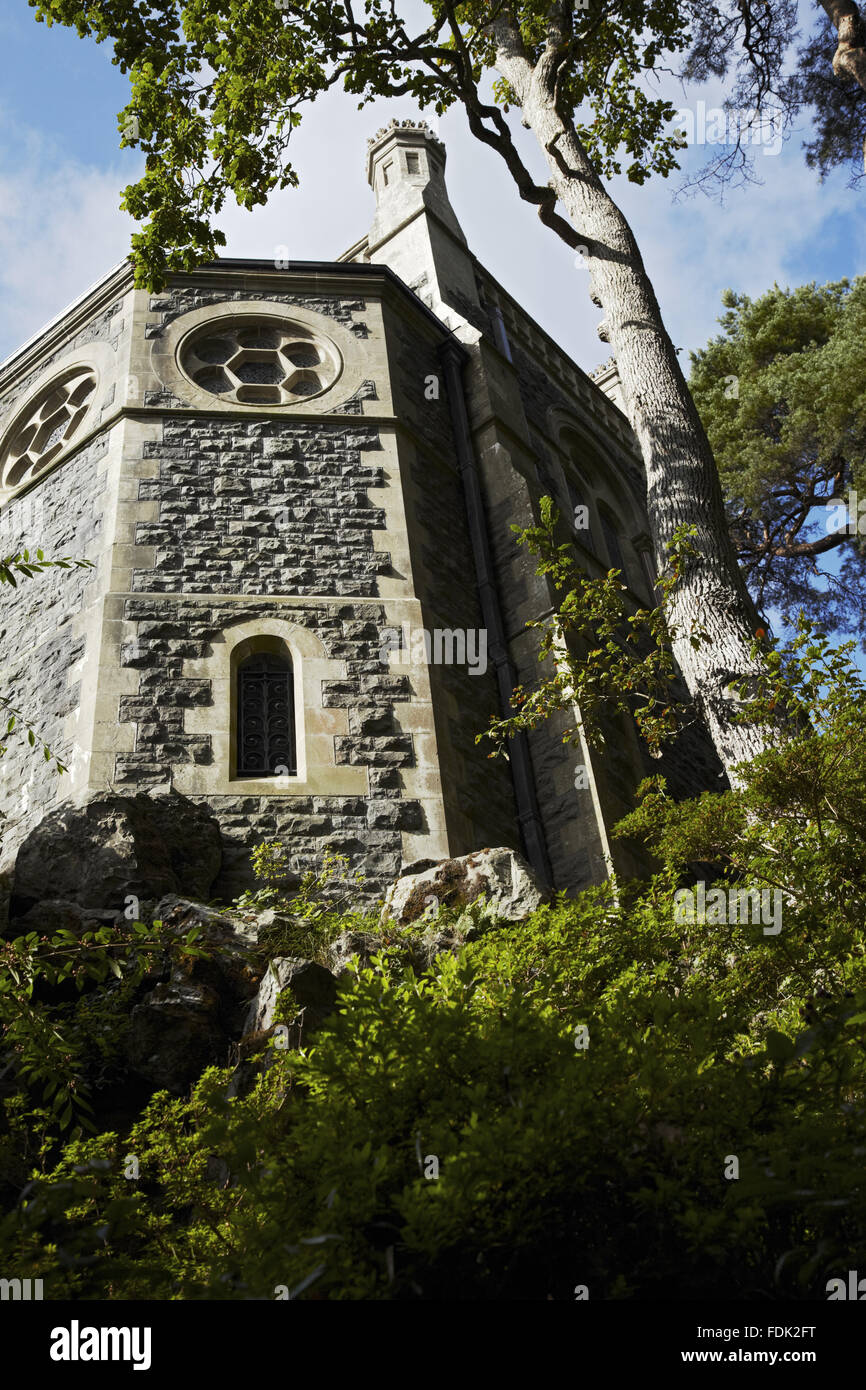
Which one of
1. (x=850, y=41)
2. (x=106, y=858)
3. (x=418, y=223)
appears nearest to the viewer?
(x=106, y=858)

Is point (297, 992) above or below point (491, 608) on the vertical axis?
below

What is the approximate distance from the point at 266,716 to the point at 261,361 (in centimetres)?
444

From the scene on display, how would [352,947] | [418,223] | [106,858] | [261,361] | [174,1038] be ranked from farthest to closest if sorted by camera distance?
[418,223] → [261,361] → [106,858] → [352,947] → [174,1038]

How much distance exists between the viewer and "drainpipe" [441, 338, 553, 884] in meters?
9.78

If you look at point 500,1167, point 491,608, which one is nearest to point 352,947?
point 500,1167

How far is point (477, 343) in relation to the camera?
13305 millimetres

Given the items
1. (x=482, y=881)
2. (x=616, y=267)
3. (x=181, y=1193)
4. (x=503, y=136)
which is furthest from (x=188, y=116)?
(x=181, y=1193)

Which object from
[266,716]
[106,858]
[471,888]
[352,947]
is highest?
[266,716]

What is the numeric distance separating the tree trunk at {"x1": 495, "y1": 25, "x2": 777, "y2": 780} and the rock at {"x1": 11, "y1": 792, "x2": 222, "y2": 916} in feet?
11.2

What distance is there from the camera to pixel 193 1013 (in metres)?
5.68

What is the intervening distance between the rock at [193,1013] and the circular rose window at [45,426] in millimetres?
7300

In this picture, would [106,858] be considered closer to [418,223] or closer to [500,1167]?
[500,1167]

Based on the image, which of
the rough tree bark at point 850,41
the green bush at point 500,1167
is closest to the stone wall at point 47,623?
the green bush at point 500,1167
